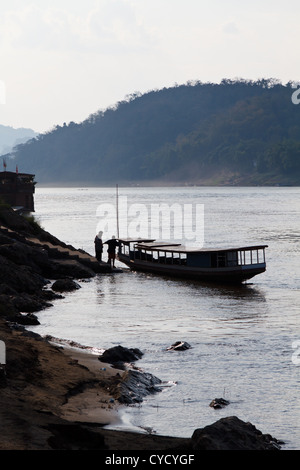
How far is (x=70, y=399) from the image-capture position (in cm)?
1761

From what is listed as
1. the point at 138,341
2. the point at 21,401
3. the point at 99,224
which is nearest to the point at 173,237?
the point at 99,224

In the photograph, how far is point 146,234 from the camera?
3356 inches

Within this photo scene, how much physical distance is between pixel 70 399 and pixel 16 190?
7542cm

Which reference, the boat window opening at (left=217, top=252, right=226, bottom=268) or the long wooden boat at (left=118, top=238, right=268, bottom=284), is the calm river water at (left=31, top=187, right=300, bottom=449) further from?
the boat window opening at (left=217, top=252, right=226, bottom=268)

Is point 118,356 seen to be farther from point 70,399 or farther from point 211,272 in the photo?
point 211,272

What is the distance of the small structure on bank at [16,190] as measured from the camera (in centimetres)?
8944

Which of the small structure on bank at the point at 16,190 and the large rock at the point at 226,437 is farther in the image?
the small structure on bank at the point at 16,190

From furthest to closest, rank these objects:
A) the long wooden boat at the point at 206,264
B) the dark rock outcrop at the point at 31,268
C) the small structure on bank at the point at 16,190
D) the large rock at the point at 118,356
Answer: the small structure on bank at the point at 16,190
the long wooden boat at the point at 206,264
the dark rock outcrop at the point at 31,268
the large rock at the point at 118,356

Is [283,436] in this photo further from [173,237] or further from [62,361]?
[173,237]

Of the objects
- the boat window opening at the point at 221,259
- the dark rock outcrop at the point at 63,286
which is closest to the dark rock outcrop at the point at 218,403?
the dark rock outcrop at the point at 63,286

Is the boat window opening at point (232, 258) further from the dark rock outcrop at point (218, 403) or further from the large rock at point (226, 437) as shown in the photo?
the large rock at point (226, 437)

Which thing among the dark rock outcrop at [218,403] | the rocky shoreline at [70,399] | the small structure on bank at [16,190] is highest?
the small structure on bank at [16,190]

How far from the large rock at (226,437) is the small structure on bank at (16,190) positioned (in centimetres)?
7673

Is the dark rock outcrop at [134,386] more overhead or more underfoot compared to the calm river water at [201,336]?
more overhead
